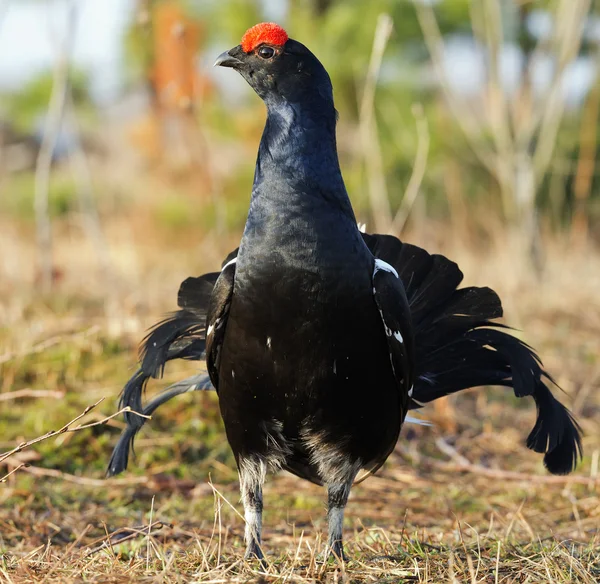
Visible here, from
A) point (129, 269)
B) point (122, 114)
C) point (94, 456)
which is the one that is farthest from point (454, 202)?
point (122, 114)

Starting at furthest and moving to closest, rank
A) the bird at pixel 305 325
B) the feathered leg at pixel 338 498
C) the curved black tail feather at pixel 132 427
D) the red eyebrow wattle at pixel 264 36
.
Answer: the curved black tail feather at pixel 132 427 < the feathered leg at pixel 338 498 < the red eyebrow wattle at pixel 264 36 < the bird at pixel 305 325

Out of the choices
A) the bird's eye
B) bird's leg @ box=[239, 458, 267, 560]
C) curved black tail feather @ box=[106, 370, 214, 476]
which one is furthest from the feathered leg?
the bird's eye

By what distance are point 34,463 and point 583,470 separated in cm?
276

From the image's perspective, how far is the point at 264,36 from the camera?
109 inches

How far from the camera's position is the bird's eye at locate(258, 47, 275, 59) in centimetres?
276

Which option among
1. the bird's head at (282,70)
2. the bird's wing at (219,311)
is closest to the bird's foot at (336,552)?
the bird's wing at (219,311)

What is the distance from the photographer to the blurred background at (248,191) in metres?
4.55

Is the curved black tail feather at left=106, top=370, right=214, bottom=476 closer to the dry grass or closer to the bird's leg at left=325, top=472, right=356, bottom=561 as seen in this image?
the dry grass

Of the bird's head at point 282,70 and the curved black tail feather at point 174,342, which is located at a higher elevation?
the bird's head at point 282,70

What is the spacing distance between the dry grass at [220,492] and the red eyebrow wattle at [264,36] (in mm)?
1485

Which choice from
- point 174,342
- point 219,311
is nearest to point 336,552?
point 219,311

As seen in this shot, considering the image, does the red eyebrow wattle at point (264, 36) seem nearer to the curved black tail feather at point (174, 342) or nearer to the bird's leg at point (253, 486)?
the curved black tail feather at point (174, 342)

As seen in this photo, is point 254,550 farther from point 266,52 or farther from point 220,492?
point 266,52

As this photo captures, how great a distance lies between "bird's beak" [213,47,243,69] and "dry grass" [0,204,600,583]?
1.37 meters
